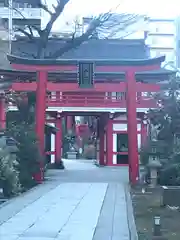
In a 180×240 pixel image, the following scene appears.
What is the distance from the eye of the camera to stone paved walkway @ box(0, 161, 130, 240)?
9969mm

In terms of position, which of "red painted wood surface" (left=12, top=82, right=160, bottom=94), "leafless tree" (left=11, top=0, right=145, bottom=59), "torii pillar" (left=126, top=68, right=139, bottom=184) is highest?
"leafless tree" (left=11, top=0, right=145, bottom=59)

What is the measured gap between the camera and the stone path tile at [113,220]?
1002cm

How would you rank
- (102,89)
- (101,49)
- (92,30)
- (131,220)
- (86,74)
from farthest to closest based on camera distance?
(101,49) → (92,30) → (102,89) → (86,74) → (131,220)

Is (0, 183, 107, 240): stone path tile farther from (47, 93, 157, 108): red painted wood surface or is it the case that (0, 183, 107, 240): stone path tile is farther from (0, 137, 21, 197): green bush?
(47, 93, 157, 108): red painted wood surface

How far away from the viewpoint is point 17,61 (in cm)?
2414

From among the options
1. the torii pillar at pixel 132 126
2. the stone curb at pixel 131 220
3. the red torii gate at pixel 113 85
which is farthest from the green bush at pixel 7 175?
the torii pillar at pixel 132 126

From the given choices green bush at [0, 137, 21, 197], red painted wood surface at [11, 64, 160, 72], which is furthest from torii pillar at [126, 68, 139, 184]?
green bush at [0, 137, 21, 197]

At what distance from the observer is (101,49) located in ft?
136

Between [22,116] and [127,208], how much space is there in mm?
14452

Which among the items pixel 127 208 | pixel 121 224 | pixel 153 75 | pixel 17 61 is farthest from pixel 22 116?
pixel 121 224

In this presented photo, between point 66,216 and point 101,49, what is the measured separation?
29.8 meters

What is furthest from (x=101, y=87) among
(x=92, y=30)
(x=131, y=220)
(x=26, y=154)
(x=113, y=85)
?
(x=131, y=220)

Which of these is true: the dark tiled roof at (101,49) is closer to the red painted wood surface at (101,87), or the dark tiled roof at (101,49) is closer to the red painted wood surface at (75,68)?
the red painted wood surface at (101,87)

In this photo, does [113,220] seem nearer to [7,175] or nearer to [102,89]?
[7,175]
